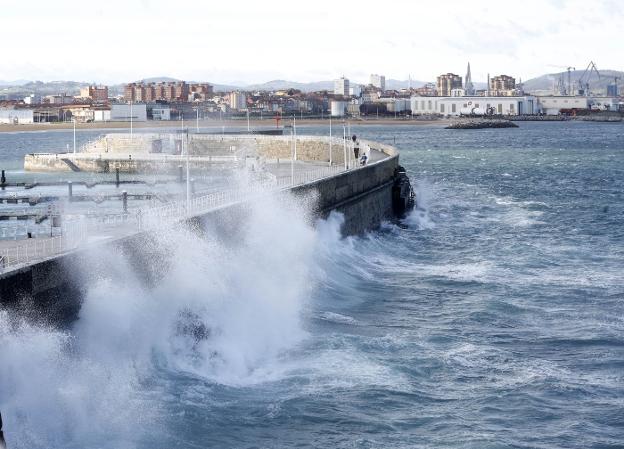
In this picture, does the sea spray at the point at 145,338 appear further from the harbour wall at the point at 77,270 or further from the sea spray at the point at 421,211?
the sea spray at the point at 421,211

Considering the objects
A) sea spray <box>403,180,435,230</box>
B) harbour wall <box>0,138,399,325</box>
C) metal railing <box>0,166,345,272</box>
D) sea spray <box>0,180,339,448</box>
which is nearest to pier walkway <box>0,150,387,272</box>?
metal railing <box>0,166,345,272</box>


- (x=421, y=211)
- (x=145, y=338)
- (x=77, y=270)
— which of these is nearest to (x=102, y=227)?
(x=145, y=338)

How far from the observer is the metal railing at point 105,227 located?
20.0m

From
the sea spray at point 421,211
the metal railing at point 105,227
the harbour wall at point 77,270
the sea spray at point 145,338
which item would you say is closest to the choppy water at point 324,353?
the sea spray at point 145,338

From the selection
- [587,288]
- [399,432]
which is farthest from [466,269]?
[399,432]

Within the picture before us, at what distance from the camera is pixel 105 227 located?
25.5 meters

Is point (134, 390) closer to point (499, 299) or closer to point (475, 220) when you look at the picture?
point (499, 299)

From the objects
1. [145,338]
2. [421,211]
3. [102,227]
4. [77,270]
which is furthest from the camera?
[421,211]

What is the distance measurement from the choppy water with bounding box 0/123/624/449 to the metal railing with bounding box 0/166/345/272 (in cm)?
89

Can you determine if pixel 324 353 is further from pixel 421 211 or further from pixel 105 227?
pixel 421 211

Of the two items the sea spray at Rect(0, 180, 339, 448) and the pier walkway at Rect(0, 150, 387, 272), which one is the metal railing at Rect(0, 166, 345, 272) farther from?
the sea spray at Rect(0, 180, 339, 448)

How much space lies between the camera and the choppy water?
1742 centimetres

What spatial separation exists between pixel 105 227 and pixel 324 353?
261 inches

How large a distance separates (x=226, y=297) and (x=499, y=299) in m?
8.26
